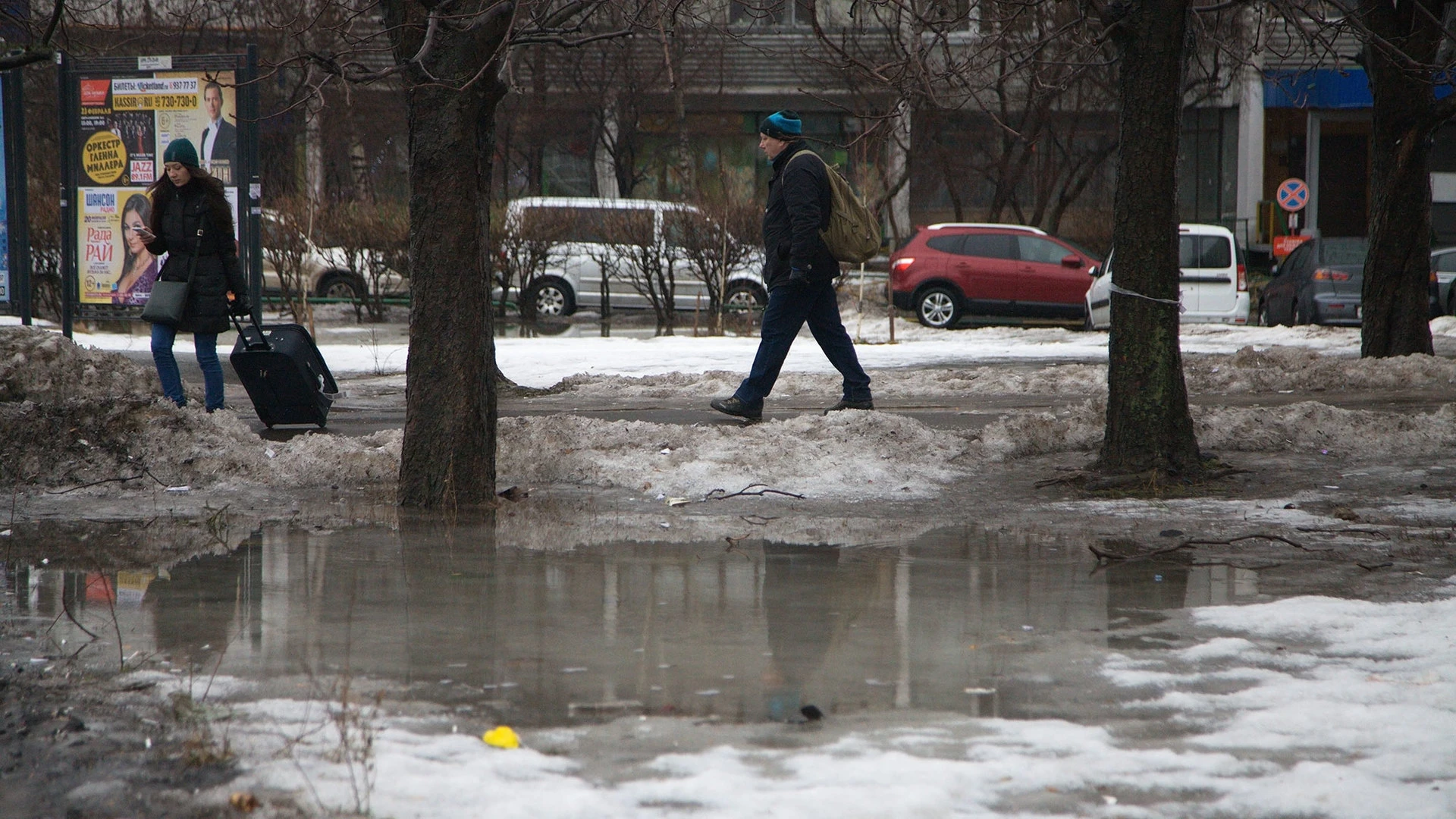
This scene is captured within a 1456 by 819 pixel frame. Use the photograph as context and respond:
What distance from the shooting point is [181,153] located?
845cm

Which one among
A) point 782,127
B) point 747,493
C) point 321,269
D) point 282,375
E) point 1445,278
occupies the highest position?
point 782,127

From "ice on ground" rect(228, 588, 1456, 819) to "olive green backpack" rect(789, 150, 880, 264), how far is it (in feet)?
17.0

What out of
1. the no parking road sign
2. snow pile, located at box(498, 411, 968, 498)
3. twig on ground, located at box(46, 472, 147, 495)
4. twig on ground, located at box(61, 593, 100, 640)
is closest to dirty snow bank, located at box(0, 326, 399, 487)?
twig on ground, located at box(46, 472, 147, 495)

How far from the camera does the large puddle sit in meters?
3.66

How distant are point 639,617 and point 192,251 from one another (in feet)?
18.0

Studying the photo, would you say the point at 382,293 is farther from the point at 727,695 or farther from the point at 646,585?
the point at 727,695

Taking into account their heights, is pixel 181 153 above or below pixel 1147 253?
above

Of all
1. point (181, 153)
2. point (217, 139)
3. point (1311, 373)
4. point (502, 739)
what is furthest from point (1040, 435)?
point (217, 139)

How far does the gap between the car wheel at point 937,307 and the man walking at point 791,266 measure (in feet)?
41.3

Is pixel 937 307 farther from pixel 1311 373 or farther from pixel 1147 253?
pixel 1147 253

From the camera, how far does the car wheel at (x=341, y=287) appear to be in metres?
20.5

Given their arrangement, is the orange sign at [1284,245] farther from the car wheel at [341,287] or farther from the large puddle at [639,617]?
the large puddle at [639,617]

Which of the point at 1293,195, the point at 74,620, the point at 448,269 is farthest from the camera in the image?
the point at 1293,195

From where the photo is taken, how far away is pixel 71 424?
6.99m
